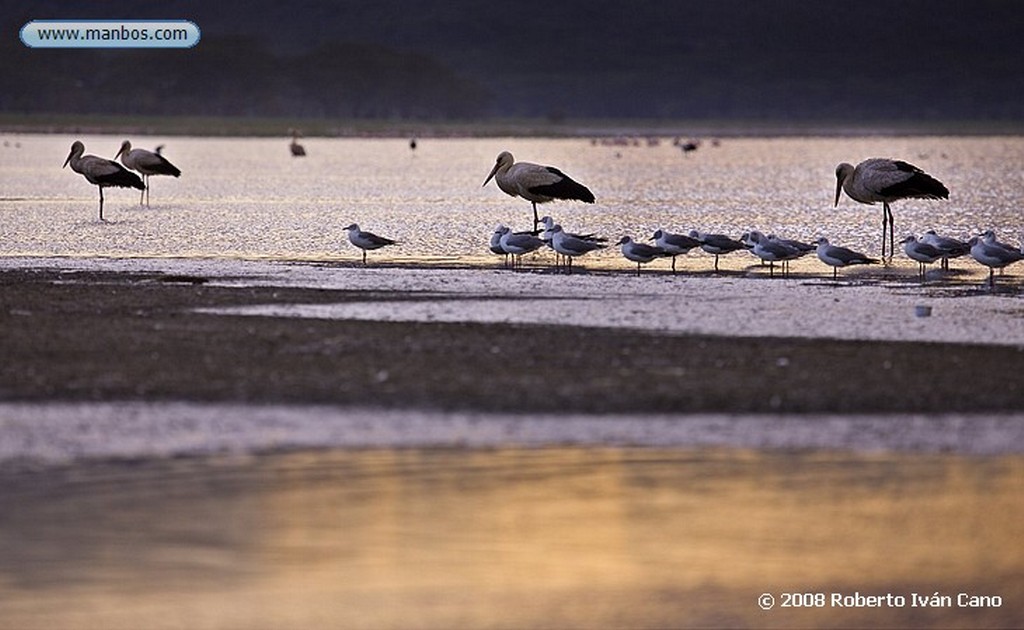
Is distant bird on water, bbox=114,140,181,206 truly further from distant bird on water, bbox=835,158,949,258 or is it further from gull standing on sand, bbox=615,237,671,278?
gull standing on sand, bbox=615,237,671,278

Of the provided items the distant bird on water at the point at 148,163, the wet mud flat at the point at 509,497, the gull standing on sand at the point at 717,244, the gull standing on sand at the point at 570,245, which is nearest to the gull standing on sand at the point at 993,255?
the gull standing on sand at the point at 717,244

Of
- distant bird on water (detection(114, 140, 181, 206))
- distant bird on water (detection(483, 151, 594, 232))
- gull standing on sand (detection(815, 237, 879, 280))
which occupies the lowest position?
gull standing on sand (detection(815, 237, 879, 280))

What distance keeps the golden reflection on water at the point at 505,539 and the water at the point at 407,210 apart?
15.7m

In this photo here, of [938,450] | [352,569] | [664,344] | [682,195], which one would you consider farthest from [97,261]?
[682,195]

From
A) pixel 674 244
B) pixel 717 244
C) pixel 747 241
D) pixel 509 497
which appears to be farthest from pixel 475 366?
pixel 747 241

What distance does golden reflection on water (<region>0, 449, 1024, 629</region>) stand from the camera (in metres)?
8.30

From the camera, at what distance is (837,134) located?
192 m

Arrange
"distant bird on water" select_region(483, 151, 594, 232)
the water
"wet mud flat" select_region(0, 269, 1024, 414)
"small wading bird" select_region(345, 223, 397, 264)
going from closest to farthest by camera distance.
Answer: "wet mud flat" select_region(0, 269, 1024, 414) < "small wading bird" select_region(345, 223, 397, 264) < "distant bird on water" select_region(483, 151, 594, 232) < the water

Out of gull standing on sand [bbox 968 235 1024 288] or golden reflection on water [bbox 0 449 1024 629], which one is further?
gull standing on sand [bbox 968 235 1024 288]

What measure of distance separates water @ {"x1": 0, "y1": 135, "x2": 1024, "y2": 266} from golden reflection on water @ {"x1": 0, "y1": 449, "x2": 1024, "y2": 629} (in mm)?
15723

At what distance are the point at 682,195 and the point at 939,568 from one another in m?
42.7

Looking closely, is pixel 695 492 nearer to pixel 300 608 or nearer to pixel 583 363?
pixel 300 608

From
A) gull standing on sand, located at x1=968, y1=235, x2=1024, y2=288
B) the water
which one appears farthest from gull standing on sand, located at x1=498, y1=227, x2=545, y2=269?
gull standing on sand, located at x1=968, y1=235, x2=1024, y2=288

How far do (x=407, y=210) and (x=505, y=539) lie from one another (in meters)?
31.1
